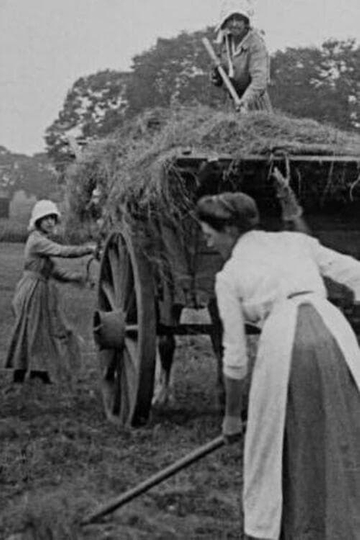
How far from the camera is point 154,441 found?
283 inches

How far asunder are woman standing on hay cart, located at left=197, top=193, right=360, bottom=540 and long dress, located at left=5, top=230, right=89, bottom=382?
517 cm

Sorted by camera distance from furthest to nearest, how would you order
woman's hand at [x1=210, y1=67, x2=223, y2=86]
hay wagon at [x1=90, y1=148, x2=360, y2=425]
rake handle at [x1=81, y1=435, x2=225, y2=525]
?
woman's hand at [x1=210, y1=67, x2=223, y2=86]
hay wagon at [x1=90, y1=148, x2=360, y2=425]
rake handle at [x1=81, y1=435, x2=225, y2=525]

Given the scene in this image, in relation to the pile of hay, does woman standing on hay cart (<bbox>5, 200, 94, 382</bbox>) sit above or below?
below

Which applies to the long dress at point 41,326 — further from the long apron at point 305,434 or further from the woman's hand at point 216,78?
the long apron at point 305,434

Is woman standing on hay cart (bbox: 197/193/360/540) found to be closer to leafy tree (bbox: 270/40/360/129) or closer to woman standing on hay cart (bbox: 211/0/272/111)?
woman standing on hay cart (bbox: 211/0/272/111)

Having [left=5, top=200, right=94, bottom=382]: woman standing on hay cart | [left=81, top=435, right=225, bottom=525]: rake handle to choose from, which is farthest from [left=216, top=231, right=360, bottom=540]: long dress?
[left=5, top=200, right=94, bottom=382]: woman standing on hay cart

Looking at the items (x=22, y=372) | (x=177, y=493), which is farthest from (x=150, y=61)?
(x=177, y=493)

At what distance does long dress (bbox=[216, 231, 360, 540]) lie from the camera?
4301 millimetres

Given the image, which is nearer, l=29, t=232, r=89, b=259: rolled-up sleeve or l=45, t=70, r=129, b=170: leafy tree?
l=29, t=232, r=89, b=259: rolled-up sleeve

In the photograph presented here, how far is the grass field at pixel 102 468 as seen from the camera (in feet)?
17.3

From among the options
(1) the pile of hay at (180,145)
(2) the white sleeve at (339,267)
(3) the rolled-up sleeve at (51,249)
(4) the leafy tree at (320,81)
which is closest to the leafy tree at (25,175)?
(4) the leafy tree at (320,81)

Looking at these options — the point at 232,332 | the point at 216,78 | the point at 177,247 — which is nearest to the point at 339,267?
the point at 232,332

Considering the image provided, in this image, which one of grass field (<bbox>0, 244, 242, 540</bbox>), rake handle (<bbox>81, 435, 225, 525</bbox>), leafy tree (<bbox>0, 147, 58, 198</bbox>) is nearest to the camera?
rake handle (<bbox>81, 435, 225, 525</bbox>)

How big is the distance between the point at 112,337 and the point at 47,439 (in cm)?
86
